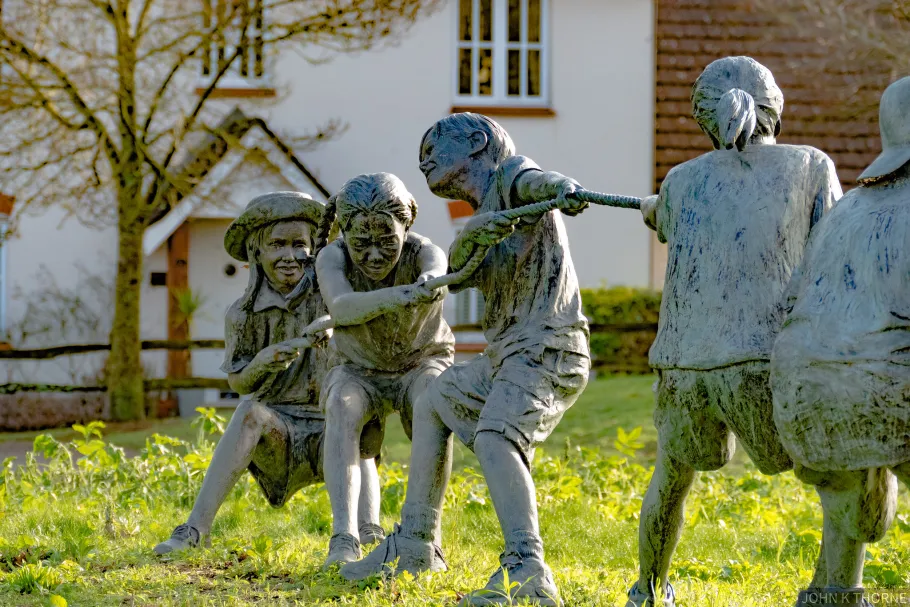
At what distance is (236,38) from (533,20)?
3.92 meters

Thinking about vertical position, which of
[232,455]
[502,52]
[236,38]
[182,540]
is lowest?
[182,540]

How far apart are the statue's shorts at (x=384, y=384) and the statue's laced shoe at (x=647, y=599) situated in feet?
4.23

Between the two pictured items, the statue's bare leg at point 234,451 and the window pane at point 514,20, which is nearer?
the statue's bare leg at point 234,451

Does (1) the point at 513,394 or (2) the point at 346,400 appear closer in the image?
(1) the point at 513,394

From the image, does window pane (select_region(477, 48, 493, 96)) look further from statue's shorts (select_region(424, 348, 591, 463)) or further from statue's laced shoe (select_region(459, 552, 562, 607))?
statue's laced shoe (select_region(459, 552, 562, 607))

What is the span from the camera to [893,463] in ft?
10.9

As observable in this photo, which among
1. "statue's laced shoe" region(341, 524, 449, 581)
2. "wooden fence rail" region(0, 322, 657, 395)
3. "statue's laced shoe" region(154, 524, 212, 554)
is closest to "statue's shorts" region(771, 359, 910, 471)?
"statue's laced shoe" region(341, 524, 449, 581)

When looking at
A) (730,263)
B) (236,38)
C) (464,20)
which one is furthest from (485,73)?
→ (730,263)

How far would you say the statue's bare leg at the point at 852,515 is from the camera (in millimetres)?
3512

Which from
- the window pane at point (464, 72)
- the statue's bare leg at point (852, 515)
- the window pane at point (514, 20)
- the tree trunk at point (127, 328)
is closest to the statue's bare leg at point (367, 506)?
the statue's bare leg at point (852, 515)

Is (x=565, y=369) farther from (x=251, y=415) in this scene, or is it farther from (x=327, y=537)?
(x=327, y=537)

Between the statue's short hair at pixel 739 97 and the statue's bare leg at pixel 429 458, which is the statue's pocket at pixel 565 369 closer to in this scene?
the statue's bare leg at pixel 429 458

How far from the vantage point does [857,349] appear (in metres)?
3.29

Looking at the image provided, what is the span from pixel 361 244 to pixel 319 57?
11.1 meters
